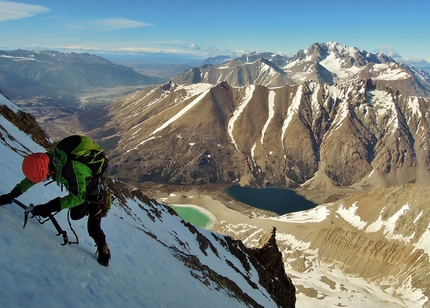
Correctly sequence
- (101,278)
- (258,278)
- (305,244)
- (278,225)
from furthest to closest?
1. (278,225)
2. (305,244)
3. (258,278)
4. (101,278)

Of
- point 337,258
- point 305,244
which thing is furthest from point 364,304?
point 305,244

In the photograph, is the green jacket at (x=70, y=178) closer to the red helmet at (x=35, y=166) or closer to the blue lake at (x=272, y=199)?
the red helmet at (x=35, y=166)

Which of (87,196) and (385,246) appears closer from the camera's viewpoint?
(87,196)

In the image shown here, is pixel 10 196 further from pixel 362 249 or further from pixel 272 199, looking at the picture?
pixel 272 199

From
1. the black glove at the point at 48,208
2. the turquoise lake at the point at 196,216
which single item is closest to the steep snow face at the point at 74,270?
the black glove at the point at 48,208

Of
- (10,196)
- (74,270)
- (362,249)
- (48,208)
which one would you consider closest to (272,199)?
(362,249)

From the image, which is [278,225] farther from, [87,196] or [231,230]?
[87,196]
